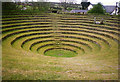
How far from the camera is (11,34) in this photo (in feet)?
44.5

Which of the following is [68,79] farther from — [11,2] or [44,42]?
[11,2]

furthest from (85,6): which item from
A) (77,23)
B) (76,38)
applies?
(76,38)

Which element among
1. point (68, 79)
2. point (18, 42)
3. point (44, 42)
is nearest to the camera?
point (68, 79)

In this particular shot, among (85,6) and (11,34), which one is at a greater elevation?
(85,6)

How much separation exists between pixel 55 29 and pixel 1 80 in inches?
554

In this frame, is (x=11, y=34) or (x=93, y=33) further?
(x=93, y=33)

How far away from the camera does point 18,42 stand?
12195 mm

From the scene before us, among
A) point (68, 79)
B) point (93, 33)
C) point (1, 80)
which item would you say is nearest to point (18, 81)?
point (1, 80)

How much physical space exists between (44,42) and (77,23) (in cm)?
748

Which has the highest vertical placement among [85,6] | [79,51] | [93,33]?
[85,6]

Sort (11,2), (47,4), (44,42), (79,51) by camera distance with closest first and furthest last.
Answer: (79,51) → (44,42) → (11,2) → (47,4)

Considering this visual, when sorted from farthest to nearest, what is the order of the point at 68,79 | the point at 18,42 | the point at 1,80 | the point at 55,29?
the point at 55,29 < the point at 18,42 < the point at 68,79 < the point at 1,80

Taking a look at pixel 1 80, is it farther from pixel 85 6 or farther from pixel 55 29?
pixel 85 6

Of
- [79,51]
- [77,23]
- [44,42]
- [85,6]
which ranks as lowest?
[79,51]
